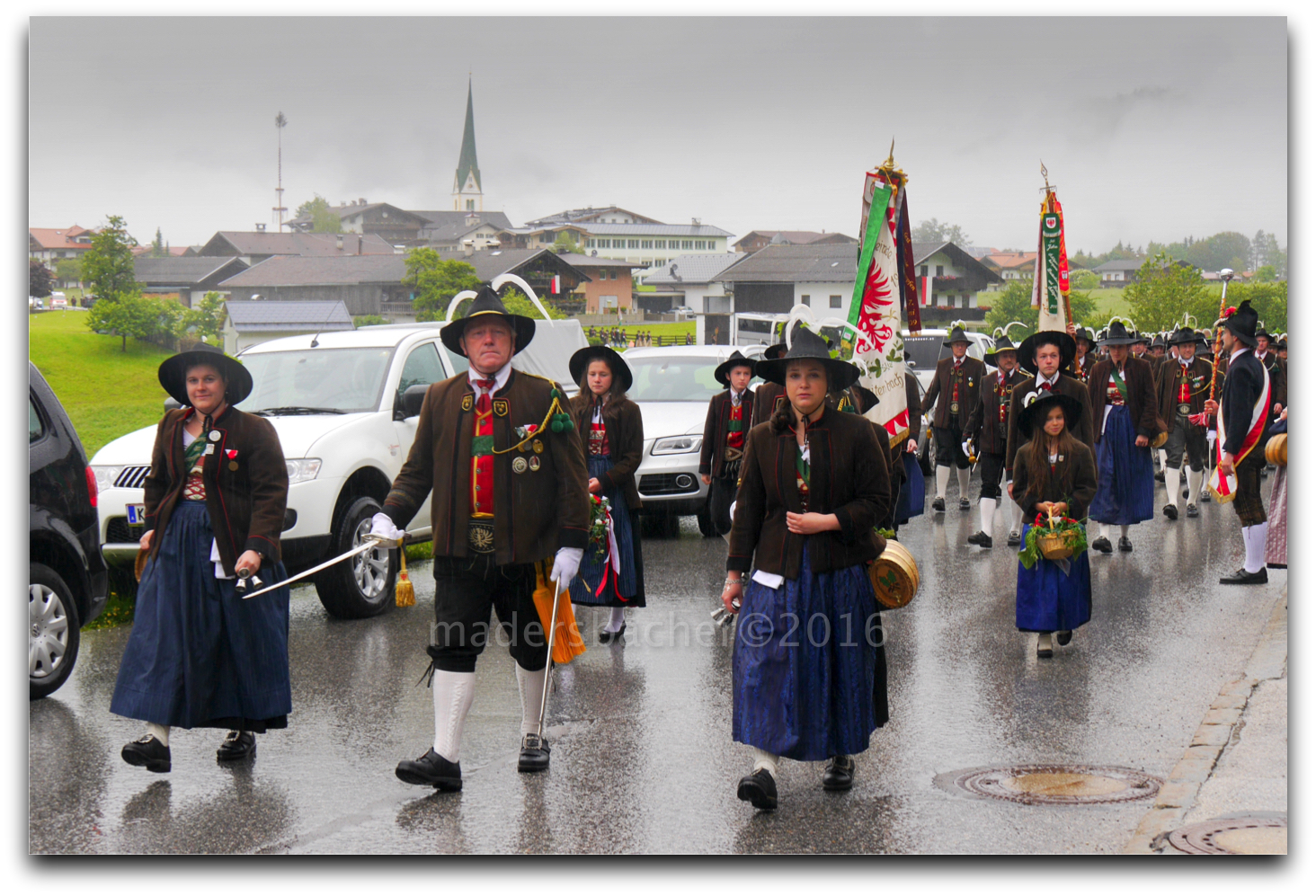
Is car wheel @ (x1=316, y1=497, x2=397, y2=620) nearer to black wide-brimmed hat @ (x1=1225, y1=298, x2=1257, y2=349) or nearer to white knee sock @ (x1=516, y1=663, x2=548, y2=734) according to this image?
white knee sock @ (x1=516, y1=663, x2=548, y2=734)

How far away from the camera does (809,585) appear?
→ 500 centimetres

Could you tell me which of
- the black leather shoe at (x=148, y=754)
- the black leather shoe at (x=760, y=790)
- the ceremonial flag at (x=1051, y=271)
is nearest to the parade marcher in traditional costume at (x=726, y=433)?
the ceremonial flag at (x=1051, y=271)

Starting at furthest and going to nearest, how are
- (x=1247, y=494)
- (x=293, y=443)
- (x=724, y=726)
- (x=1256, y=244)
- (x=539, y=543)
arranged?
(x=1247, y=494) < (x=293, y=443) < (x=1256, y=244) < (x=724, y=726) < (x=539, y=543)

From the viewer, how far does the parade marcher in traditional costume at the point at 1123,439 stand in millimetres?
11625

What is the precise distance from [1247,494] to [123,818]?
8092 millimetres

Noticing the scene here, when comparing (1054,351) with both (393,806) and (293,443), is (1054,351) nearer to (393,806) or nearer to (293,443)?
(293,443)

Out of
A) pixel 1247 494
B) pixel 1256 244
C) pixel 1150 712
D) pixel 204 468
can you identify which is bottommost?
pixel 1150 712

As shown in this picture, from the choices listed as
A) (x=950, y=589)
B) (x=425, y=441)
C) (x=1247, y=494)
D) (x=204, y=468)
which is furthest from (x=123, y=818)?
(x=1247, y=494)

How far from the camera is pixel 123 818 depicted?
4934 mm

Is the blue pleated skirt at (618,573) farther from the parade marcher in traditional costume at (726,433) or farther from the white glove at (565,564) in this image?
the white glove at (565,564)

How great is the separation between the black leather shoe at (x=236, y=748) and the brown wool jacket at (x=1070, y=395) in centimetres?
505


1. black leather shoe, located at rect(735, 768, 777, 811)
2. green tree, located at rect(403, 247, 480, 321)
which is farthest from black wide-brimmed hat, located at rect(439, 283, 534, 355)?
green tree, located at rect(403, 247, 480, 321)

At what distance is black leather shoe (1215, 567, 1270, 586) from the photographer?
991 centimetres

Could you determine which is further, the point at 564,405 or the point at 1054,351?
the point at 1054,351
